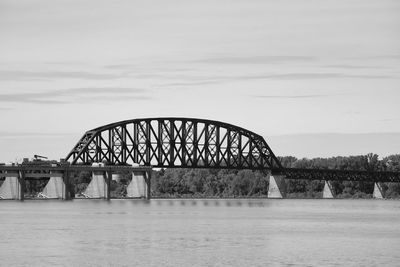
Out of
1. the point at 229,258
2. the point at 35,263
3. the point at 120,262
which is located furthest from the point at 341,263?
the point at 35,263

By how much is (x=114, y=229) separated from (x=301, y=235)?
1789cm

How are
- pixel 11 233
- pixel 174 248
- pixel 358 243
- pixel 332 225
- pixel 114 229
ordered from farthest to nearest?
pixel 332 225 → pixel 114 229 → pixel 11 233 → pixel 358 243 → pixel 174 248

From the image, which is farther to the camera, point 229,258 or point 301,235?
point 301,235

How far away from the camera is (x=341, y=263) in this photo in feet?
226

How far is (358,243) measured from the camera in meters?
84.9

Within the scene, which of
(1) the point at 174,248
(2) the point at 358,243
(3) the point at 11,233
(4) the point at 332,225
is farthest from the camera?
(4) the point at 332,225

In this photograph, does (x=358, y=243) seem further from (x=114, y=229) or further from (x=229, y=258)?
(x=114, y=229)

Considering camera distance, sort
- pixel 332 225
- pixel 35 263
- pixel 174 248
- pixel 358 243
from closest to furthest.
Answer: pixel 35 263, pixel 174 248, pixel 358 243, pixel 332 225

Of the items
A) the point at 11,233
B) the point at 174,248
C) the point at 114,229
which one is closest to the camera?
the point at 174,248

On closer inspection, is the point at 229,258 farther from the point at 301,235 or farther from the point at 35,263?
Answer: the point at 301,235

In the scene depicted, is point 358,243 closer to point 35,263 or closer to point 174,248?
point 174,248

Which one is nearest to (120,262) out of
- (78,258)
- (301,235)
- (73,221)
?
(78,258)

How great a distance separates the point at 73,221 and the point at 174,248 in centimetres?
4173

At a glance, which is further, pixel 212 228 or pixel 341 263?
pixel 212 228
